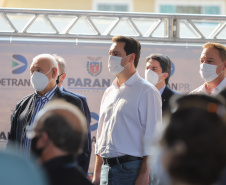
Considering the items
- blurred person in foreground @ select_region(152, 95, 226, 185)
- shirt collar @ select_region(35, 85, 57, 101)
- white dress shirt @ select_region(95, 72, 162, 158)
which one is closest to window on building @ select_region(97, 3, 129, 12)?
shirt collar @ select_region(35, 85, 57, 101)

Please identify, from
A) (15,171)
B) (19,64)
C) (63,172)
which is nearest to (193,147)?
(15,171)

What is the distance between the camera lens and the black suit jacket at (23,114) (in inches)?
171

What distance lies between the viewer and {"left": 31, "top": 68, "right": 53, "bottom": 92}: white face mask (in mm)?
4605

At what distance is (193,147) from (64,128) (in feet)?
2.26

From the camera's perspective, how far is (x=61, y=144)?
195cm

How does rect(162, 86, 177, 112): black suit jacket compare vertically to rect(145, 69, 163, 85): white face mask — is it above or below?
below

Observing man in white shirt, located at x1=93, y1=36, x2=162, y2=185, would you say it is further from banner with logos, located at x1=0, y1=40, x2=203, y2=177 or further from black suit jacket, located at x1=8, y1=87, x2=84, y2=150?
banner with logos, located at x1=0, y1=40, x2=203, y2=177

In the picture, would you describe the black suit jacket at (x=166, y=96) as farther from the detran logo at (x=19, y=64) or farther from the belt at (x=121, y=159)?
the detran logo at (x=19, y=64)

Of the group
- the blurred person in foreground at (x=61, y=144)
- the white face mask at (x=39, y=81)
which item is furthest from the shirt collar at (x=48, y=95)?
the blurred person in foreground at (x=61, y=144)

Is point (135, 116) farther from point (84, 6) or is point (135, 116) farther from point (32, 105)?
point (84, 6)

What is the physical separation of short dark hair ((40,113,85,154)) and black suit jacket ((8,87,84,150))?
233 cm

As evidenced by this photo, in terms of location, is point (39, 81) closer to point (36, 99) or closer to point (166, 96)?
point (36, 99)

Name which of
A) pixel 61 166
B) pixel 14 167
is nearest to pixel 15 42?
pixel 61 166

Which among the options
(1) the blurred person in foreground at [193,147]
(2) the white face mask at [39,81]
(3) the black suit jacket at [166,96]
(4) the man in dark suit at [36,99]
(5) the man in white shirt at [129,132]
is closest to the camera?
(1) the blurred person in foreground at [193,147]
